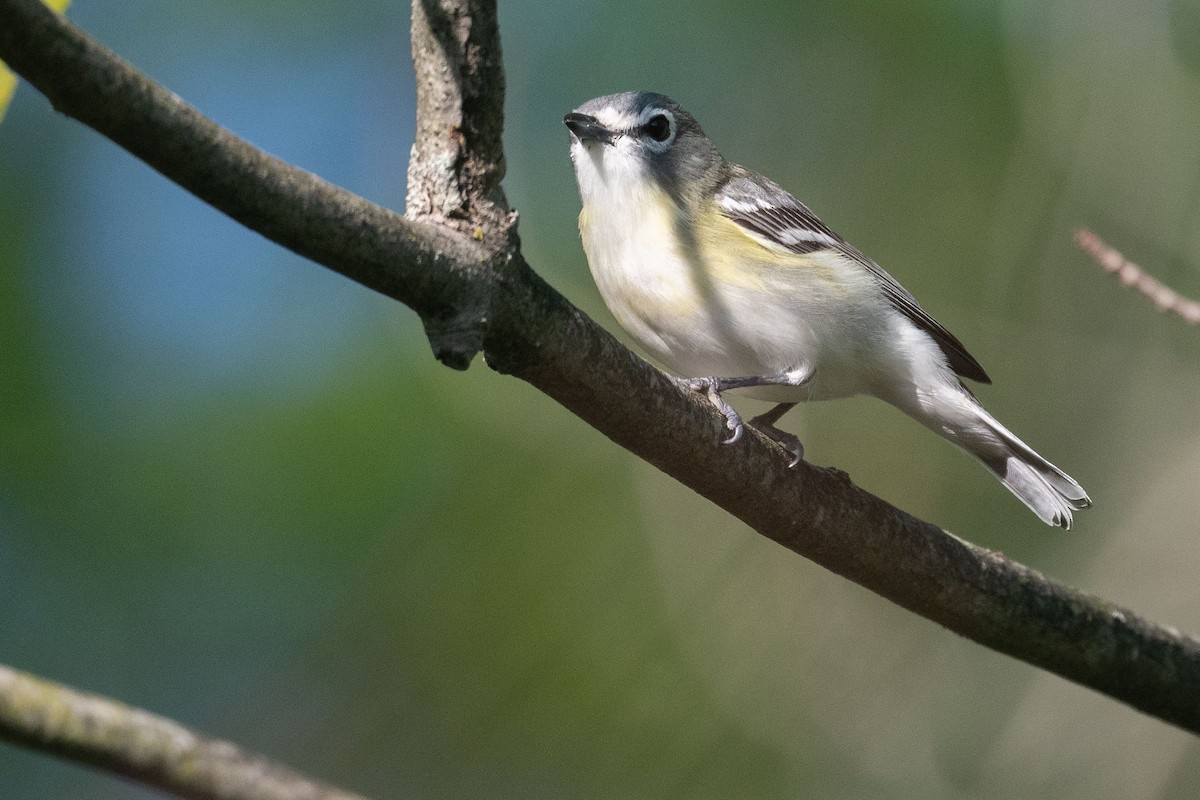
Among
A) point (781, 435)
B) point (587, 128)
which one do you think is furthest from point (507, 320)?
point (587, 128)

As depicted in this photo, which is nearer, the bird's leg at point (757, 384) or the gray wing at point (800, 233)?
the bird's leg at point (757, 384)

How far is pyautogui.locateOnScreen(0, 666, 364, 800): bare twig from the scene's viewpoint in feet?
4.70

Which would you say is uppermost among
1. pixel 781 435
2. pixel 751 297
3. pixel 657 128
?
pixel 657 128

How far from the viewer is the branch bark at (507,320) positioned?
5.93 feet

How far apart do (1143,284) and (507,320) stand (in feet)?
7.00

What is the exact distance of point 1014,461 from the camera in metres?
4.52

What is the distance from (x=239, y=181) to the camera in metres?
1.89

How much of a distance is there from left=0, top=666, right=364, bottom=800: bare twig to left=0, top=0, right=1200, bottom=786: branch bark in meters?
0.83

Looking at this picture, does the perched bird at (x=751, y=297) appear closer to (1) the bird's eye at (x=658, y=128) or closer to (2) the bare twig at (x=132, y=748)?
(1) the bird's eye at (x=658, y=128)

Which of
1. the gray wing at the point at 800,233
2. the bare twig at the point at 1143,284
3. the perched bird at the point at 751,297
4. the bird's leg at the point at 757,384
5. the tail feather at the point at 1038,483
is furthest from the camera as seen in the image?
the gray wing at the point at 800,233

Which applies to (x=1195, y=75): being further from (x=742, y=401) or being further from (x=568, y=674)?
(x=568, y=674)

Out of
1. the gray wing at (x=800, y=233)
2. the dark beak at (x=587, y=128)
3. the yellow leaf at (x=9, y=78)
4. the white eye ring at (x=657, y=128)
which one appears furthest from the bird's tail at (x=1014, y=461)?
the yellow leaf at (x=9, y=78)

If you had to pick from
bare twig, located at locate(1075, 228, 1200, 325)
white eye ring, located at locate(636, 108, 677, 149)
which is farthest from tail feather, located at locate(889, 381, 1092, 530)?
white eye ring, located at locate(636, 108, 677, 149)

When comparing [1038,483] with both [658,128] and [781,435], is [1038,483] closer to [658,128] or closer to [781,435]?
[781,435]
